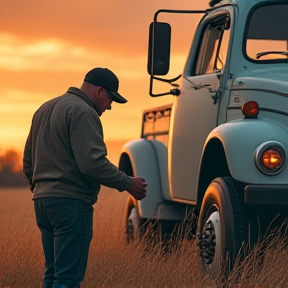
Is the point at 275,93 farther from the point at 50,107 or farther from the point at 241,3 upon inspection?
the point at 50,107

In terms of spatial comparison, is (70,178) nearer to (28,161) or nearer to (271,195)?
(28,161)

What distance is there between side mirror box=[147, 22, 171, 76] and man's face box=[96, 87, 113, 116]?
212 cm

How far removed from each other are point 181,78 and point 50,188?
143 inches

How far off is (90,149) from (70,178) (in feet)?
0.82

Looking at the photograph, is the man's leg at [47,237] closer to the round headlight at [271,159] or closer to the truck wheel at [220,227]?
the truck wheel at [220,227]

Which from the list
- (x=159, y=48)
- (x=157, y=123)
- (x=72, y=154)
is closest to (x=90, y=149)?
(x=72, y=154)

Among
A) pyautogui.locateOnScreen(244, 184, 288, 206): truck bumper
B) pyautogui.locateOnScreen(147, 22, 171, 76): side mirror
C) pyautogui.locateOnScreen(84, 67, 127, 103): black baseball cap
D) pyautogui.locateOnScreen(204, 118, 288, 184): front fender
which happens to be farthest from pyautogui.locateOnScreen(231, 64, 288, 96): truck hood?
pyautogui.locateOnScreen(84, 67, 127, 103): black baseball cap

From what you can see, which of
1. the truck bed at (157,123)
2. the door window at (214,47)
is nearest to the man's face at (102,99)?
the door window at (214,47)

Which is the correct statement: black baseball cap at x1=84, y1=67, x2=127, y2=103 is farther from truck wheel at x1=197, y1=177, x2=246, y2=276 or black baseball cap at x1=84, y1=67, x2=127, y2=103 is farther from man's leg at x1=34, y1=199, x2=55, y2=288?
truck wheel at x1=197, y1=177, x2=246, y2=276

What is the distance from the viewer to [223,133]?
25.0 ft

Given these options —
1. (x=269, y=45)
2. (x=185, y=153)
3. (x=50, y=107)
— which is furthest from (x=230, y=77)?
(x=50, y=107)

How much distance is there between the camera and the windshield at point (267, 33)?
337 inches

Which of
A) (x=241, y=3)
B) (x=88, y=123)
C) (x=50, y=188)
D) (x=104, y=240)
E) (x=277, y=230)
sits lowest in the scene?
(x=104, y=240)

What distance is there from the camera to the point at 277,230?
7.78 metres
